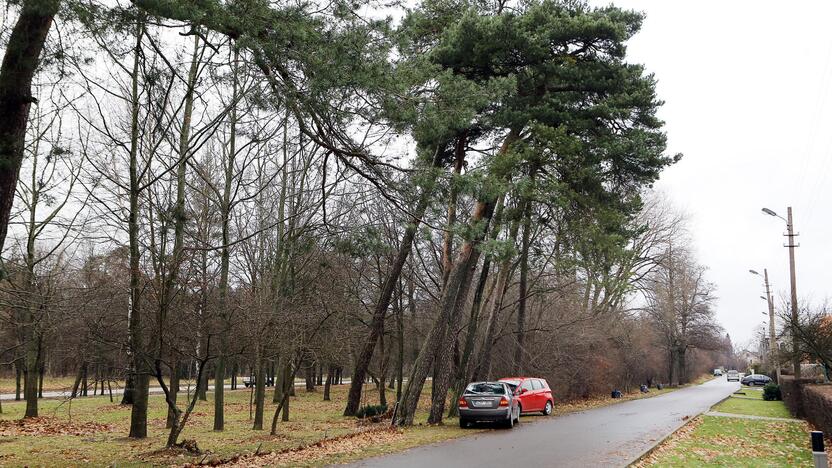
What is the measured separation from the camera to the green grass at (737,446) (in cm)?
1201

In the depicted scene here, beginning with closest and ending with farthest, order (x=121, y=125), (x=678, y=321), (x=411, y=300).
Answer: (x=121, y=125)
(x=411, y=300)
(x=678, y=321)

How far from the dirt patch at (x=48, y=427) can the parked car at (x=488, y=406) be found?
10436mm

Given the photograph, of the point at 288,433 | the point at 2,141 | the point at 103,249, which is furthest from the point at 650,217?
the point at 2,141

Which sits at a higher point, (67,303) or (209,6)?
(209,6)

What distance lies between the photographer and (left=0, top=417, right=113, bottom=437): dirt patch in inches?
658

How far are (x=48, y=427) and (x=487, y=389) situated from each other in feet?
41.9

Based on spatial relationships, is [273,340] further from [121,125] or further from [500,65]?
[500,65]

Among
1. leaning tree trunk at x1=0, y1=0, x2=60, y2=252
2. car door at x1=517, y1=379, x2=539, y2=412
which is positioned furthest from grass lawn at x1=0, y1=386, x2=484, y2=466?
leaning tree trunk at x1=0, y1=0, x2=60, y2=252

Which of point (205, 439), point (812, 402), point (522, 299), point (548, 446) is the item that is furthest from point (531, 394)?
point (205, 439)

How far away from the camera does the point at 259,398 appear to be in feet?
60.9

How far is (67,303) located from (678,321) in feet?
171

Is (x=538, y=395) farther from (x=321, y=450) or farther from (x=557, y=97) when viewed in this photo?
(x=321, y=450)

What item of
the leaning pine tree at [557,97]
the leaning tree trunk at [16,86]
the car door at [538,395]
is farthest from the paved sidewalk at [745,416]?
the leaning tree trunk at [16,86]

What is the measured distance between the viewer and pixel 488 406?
18062 mm
